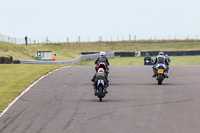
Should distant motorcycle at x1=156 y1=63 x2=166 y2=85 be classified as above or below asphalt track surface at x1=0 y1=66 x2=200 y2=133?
above

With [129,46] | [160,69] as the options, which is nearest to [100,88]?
[160,69]

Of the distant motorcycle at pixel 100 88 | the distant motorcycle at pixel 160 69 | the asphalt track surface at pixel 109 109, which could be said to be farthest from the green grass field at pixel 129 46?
the distant motorcycle at pixel 100 88

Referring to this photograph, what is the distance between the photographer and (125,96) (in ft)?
53.1

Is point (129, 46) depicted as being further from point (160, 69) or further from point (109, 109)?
point (109, 109)

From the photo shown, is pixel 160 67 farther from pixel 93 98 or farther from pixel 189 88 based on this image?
pixel 93 98

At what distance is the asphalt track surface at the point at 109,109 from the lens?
10.8 meters

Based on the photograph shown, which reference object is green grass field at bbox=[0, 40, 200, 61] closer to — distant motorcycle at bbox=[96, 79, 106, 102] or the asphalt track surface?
the asphalt track surface

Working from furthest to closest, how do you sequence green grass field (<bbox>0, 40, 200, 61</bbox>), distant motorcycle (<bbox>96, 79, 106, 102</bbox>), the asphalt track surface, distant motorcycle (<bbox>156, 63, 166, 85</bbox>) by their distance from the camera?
green grass field (<bbox>0, 40, 200, 61</bbox>), distant motorcycle (<bbox>156, 63, 166, 85</bbox>), distant motorcycle (<bbox>96, 79, 106, 102</bbox>), the asphalt track surface

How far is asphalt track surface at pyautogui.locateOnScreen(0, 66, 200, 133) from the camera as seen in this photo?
425 inches

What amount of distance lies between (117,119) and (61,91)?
21.3 ft

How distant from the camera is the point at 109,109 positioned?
13.2 metres

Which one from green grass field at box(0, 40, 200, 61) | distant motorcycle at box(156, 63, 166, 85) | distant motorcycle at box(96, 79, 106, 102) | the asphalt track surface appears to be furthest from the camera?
green grass field at box(0, 40, 200, 61)

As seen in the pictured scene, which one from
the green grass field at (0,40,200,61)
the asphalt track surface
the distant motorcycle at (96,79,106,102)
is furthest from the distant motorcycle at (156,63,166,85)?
the green grass field at (0,40,200,61)

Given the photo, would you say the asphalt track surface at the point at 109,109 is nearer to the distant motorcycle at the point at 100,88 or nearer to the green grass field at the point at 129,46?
the distant motorcycle at the point at 100,88
